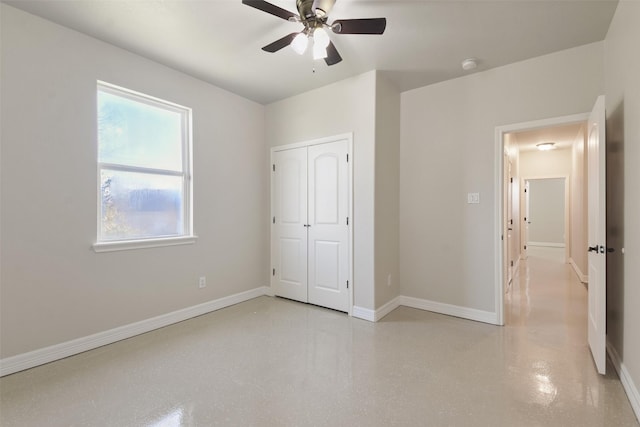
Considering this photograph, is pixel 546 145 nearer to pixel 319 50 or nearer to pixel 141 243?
pixel 319 50

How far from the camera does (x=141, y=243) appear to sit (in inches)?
117

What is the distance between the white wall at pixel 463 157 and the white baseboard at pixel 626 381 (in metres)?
0.98

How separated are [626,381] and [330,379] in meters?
1.96

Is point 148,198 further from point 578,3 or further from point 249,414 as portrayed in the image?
point 578,3

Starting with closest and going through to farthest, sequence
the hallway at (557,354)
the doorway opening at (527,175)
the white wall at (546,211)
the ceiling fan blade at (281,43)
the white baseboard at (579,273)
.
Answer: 1. the hallway at (557,354)
2. the ceiling fan blade at (281,43)
3. the doorway opening at (527,175)
4. the white baseboard at (579,273)
5. the white wall at (546,211)

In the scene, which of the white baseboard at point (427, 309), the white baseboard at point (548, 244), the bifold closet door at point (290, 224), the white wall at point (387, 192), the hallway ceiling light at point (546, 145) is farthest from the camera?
the white baseboard at point (548, 244)

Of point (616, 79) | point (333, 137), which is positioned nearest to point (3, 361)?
point (333, 137)

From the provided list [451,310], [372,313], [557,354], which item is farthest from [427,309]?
[557,354]

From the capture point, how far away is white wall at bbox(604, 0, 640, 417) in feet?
6.07

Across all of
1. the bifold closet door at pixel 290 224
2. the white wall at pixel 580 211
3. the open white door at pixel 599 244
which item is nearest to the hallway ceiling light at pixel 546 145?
the white wall at pixel 580 211

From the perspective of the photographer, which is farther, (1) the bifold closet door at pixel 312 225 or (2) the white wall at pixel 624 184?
(1) the bifold closet door at pixel 312 225

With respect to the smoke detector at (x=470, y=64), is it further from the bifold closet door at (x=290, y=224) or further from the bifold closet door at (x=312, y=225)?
the bifold closet door at (x=290, y=224)

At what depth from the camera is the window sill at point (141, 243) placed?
2.68 metres

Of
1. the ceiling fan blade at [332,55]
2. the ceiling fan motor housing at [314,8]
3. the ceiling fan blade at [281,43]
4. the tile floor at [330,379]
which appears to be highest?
the ceiling fan motor housing at [314,8]
